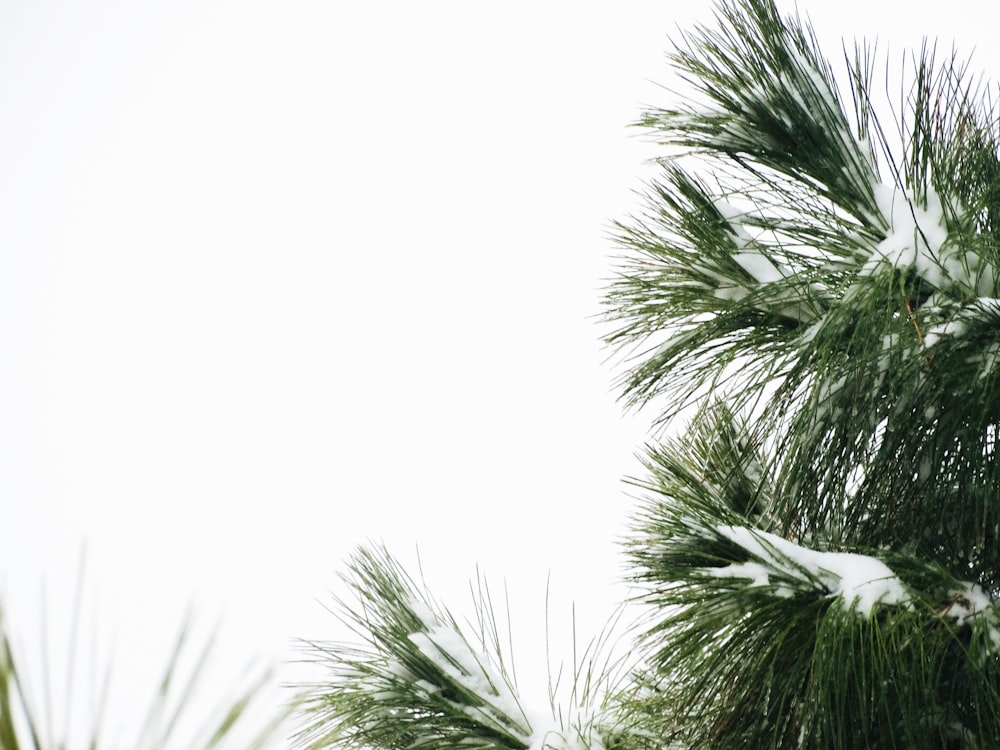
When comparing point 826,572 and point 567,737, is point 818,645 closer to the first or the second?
point 826,572

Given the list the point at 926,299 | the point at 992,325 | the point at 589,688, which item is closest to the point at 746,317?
the point at 926,299

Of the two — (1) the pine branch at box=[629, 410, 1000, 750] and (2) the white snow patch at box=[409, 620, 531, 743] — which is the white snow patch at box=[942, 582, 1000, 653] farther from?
(2) the white snow patch at box=[409, 620, 531, 743]

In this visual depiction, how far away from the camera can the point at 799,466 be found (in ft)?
5.23

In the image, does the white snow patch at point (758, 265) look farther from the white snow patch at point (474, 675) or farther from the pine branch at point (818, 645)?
the white snow patch at point (474, 675)

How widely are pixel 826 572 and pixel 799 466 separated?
0.28 m

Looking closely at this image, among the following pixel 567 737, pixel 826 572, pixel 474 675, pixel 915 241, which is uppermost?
pixel 915 241

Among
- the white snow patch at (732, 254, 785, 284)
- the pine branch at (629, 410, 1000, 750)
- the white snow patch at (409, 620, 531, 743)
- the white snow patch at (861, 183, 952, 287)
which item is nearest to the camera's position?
the pine branch at (629, 410, 1000, 750)

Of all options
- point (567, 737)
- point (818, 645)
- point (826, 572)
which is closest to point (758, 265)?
point (826, 572)

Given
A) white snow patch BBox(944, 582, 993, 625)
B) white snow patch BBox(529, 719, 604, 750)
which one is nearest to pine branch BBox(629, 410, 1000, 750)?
white snow patch BBox(944, 582, 993, 625)

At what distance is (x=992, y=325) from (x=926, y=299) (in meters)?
0.18

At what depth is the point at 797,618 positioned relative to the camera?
1.34m

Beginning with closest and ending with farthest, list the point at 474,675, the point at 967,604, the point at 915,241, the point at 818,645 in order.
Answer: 1. the point at 818,645
2. the point at 967,604
3. the point at 915,241
4. the point at 474,675

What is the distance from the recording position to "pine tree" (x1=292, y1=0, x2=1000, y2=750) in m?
1.35

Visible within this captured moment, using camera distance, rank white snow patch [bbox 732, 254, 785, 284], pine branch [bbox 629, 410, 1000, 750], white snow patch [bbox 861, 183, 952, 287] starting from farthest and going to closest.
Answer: white snow patch [bbox 732, 254, 785, 284] → white snow patch [bbox 861, 183, 952, 287] → pine branch [bbox 629, 410, 1000, 750]
